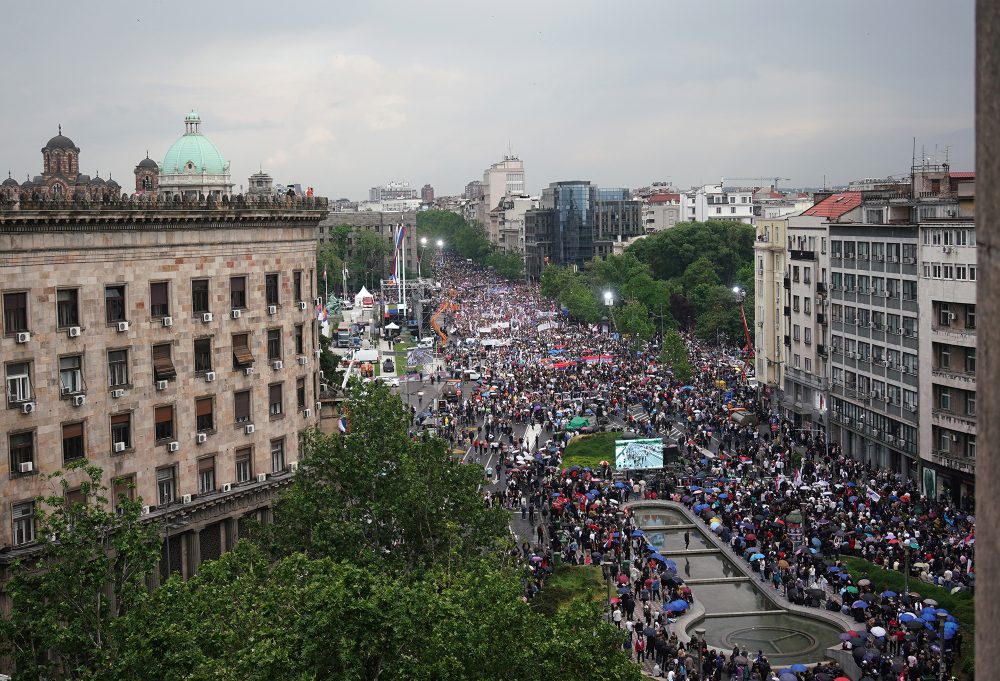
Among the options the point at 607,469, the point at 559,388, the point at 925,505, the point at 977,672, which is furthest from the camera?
the point at 559,388

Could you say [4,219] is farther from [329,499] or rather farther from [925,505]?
[925,505]

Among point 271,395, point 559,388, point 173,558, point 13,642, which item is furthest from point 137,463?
point 559,388

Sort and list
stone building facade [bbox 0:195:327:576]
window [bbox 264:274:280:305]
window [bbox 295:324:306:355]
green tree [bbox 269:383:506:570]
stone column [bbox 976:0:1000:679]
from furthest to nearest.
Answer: window [bbox 295:324:306:355] < window [bbox 264:274:280:305] < stone building facade [bbox 0:195:327:576] < green tree [bbox 269:383:506:570] < stone column [bbox 976:0:1000:679]

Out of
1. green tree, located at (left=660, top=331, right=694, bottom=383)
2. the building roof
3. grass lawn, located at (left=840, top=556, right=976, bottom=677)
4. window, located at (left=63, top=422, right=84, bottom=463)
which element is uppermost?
the building roof

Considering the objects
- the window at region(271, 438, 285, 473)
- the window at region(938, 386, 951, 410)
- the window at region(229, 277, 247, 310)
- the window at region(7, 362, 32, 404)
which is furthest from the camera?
the window at region(938, 386, 951, 410)

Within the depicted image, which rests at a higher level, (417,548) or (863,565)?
(417,548)

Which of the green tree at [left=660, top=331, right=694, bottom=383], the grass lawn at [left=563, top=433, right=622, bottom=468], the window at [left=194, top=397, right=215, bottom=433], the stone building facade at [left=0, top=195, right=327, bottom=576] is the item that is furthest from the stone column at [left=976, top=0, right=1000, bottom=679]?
the green tree at [left=660, top=331, right=694, bottom=383]

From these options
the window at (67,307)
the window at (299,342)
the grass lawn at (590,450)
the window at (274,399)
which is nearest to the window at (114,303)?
the window at (67,307)

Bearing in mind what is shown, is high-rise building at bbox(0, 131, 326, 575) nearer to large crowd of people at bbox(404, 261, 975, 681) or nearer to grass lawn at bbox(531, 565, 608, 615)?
grass lawn at bbox(531, 565, 608, 615)
